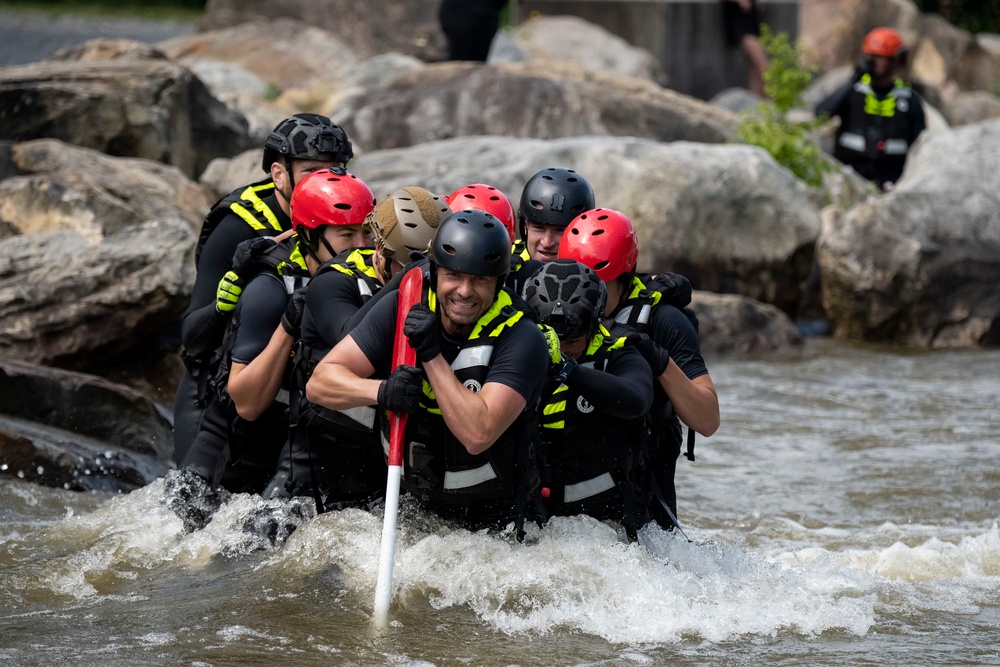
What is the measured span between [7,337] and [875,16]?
70.2 feet

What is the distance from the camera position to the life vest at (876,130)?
1491cm

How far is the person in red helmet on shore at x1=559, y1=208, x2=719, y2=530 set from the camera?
5508mm

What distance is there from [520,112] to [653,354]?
1055 cm

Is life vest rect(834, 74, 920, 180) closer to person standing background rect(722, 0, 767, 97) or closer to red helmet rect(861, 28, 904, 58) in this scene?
red helmet rect(861, 28, 904, 58)

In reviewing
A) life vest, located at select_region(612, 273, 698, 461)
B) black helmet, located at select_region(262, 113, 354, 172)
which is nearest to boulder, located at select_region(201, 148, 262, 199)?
black helmet, located at select_region(262, 113, 354, 172)

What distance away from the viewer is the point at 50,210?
10039 millimetres

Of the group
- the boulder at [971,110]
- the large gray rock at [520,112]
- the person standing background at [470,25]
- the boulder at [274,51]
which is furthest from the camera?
the boulder at [971,110]

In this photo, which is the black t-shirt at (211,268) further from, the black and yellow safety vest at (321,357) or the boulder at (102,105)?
the boulder at (102,105)

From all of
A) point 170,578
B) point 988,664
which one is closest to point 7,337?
point 170,578

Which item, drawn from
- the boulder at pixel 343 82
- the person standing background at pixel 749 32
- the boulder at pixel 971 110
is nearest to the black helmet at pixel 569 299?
the boulder at pixel 343 82

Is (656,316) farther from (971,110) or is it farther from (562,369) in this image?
(971,110)

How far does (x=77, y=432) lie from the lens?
26.2 ft

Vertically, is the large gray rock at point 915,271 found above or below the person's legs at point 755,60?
below

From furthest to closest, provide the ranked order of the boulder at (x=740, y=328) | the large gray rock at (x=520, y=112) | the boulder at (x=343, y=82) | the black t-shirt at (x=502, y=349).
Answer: the boulder at (x=343, y=82), the large gray rock at (x=520, y=112), the boulder at (x=740, y=328), the black t-shirt at (x=502, y=349)
